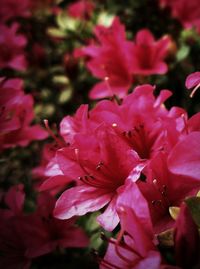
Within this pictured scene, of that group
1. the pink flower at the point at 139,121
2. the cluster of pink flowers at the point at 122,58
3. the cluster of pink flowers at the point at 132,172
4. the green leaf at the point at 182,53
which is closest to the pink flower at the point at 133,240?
the cluster of pink flowers at the point at 132,172

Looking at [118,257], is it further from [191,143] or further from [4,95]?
[4,95]

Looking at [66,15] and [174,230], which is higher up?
[66,15]

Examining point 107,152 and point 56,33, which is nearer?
point 107,152

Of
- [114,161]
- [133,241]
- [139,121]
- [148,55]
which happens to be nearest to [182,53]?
[148,55]

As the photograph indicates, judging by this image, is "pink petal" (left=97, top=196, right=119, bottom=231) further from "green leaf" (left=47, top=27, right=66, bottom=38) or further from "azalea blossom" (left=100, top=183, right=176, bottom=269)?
"green leaf" (left=47, top=27, right=66, bottom=38)

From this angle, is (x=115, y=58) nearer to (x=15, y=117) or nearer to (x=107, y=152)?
(x=15, y=117)

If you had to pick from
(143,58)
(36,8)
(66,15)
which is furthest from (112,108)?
(36,8)
